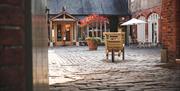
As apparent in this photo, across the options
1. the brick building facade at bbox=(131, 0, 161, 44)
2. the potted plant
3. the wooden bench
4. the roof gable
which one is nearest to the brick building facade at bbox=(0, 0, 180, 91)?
the wooden bench

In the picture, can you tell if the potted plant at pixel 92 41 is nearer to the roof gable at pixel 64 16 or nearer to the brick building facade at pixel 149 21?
the brick building facade at pixel 149 21

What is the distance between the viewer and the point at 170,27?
11.1 m

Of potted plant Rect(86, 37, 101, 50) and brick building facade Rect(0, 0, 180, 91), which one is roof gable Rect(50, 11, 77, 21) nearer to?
potted plant Rect(86, 37, 101, 50)

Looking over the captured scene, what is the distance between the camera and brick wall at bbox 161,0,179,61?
10781 mm

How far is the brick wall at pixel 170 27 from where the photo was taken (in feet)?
35.4

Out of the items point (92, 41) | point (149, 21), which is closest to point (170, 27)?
point (92, 41)

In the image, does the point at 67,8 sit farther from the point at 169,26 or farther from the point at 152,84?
the point at 152,84

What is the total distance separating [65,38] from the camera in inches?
1457
